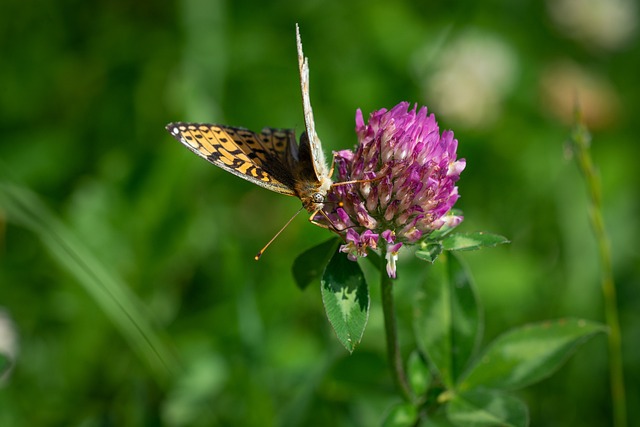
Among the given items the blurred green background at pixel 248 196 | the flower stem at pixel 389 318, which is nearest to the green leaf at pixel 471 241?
the flower stem at pixel 389 318

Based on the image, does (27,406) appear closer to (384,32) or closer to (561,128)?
(384,32)

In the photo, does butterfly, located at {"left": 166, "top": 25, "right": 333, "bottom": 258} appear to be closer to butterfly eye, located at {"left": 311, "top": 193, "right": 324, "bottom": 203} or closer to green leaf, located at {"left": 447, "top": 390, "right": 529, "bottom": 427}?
butterfly eye, located at {"left": 311, "top": 193, "right": 324, "bottom": 203}

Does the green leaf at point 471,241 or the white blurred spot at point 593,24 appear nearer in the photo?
the green leaf at point 471,241

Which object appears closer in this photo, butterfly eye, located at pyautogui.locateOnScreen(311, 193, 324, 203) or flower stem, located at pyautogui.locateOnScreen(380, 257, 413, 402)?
flower stem, located at pyautogui.locateOnScreen(380, 257, 413, 402)

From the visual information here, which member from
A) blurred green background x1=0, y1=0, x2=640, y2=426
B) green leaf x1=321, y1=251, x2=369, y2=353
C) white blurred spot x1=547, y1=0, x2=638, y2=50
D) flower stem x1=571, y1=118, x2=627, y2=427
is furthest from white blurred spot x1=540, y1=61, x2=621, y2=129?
green leaf x1=321, y1=251, x2=369, y2=353

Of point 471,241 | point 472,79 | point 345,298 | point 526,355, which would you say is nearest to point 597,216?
point 526,355

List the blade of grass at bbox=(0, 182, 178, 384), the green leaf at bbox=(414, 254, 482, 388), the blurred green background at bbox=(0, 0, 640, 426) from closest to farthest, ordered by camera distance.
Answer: the green leaf at bbox=(414, 254, 482, 388) → the blade of grass at bbox=(0, 182, 178, 384) → the blurred green background at bbox=(0, 0, 640, 426)

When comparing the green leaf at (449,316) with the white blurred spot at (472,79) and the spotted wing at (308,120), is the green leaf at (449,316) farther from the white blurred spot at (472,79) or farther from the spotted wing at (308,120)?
the white blurred spot at (472,79)

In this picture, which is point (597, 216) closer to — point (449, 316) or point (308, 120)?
point (449, 316)
